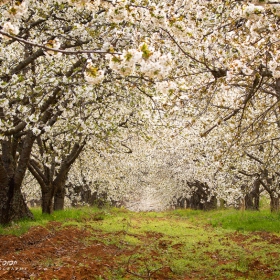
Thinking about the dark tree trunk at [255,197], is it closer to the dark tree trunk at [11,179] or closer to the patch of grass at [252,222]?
the patch of grass at [252,222]

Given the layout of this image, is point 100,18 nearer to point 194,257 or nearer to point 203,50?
point 203,50

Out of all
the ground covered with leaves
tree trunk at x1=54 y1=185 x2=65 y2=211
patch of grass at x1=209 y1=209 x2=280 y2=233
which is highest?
tree trunk at x1=54 y1=185 x2=65 y2=211

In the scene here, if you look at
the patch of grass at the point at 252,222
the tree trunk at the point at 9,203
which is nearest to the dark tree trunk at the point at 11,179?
the tree trunk at the point at 9,203

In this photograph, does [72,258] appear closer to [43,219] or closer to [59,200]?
[43,219]

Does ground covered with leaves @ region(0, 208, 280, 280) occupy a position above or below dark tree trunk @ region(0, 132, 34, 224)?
below

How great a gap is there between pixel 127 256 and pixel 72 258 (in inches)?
58.6

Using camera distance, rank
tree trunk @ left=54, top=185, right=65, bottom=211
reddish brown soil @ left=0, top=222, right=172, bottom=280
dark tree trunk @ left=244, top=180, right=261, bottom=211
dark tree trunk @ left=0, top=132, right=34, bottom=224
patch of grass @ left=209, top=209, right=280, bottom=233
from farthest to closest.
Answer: dark tree trunk @ left=244, top=180, right=261, bottom=211 < tree trunk @ left=54, top=185, right=65, bottom=211 < patch of grass @ left=209, top=209, right=280, bottom=233 < dark tree trunk @ left=0, top=132, right=34, bottom=224 < reddish brown soil @ left=0, top=222, right=172, bottom=280

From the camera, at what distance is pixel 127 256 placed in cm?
789

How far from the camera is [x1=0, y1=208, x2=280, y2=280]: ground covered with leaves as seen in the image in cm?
587

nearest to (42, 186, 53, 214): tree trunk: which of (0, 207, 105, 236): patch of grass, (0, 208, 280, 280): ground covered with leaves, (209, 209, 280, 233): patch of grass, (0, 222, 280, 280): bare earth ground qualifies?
(0, 207, 105, 236): patch of grass

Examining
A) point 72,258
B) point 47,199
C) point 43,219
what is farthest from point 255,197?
point 72,258

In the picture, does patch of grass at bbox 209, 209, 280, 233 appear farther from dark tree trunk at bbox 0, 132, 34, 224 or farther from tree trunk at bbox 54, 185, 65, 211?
dark tree trunk at bbox 0, 132, 34, 224

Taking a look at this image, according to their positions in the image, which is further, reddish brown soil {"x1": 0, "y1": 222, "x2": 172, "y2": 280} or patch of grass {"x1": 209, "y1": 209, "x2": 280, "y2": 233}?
patch of grass {"x1": 209, "y1": 209, "x2": 280, "y2": 233}

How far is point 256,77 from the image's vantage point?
6.13m
